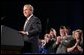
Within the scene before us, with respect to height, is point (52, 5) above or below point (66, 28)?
above

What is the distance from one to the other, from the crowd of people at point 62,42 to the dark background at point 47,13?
0.23 feet

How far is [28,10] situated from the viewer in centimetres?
428

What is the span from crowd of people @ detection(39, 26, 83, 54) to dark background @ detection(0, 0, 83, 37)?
0.07 m

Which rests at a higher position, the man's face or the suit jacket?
the man's face

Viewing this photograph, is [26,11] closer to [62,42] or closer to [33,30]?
[33,30]

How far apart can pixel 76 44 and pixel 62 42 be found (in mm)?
188

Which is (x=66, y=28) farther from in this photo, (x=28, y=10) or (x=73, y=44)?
(x=28, y=10)

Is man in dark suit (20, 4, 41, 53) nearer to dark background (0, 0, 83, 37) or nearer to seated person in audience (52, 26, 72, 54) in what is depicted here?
dark background (0, 0, 83, 37)

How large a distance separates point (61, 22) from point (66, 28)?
11 centimetres

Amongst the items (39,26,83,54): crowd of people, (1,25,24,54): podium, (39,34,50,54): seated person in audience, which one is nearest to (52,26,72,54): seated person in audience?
(39,26,83,54): crowd of people

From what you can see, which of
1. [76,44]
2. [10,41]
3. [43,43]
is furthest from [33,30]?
[76,44]

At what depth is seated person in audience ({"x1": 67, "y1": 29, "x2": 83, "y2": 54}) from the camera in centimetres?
419

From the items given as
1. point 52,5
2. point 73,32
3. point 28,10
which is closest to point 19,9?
point 28,10

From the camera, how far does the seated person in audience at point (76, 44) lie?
4.19 metres
